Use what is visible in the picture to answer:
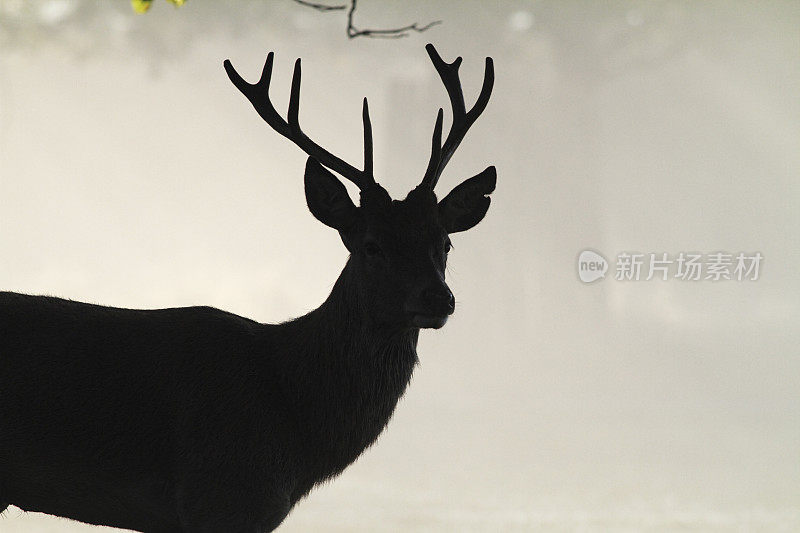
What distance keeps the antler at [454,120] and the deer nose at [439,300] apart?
29cm

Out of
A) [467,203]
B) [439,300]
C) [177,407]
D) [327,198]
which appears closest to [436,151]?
[467,203]

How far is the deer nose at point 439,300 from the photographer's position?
1785mm

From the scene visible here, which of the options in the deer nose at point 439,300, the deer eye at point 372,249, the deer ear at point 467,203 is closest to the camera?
the deer nose at point 439,300

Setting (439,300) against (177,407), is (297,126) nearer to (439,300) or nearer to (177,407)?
(439,300)

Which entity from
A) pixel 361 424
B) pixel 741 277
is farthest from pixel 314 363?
pixel 741 277

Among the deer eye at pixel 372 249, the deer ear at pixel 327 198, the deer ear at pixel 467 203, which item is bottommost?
the deer eye at pixel 372 249

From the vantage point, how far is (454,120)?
7.04ft

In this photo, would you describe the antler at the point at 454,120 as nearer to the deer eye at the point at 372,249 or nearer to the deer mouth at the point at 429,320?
the deer eye at the point at 372,249

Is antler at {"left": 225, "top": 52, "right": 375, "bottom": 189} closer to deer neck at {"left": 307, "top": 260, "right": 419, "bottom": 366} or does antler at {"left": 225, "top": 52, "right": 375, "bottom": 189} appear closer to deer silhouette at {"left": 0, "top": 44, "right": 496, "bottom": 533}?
deer silhouette at {"left": 0, "top": 44, "right": 496, "bottom": 533}

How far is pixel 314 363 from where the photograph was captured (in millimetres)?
1994

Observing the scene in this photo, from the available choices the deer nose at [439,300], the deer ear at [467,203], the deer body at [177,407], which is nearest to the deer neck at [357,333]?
the deer body at [177,407]

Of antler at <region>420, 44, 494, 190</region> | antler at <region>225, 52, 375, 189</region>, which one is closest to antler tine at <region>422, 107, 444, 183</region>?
antler at <region>420, 44, 494, 190</region>

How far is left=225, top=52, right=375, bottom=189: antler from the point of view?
6.46 feet

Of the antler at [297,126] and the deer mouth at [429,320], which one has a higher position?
the antler at [297,126]
